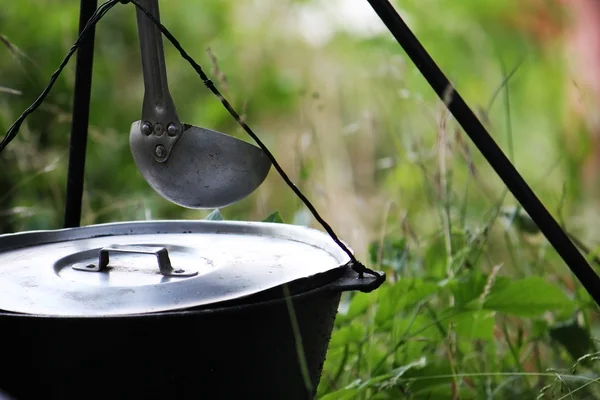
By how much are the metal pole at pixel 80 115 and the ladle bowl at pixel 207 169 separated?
0.98 ft

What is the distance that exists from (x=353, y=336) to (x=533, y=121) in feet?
7.93

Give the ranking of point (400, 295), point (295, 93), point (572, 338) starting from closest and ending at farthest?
point (400, 295), point (572, 338), point (295, 93)

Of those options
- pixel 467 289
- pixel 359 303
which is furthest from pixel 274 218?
pixel 467 289

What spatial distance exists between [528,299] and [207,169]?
691 mm

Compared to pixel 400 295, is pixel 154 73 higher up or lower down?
higher up

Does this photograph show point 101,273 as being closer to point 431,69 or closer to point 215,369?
point 215,369

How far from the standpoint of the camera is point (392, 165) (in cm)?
229

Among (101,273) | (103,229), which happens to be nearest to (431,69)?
(101,273)

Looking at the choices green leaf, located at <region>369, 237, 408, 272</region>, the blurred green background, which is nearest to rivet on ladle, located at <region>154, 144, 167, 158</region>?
green leaf, located at <region>369, 237, 408, 272</region>

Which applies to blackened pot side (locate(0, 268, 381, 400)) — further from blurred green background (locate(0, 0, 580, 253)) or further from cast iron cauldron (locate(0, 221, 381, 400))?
blurred green background (locate(0, 0, 580, 253))

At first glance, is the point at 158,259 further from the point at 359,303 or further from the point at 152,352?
the point at 359,303

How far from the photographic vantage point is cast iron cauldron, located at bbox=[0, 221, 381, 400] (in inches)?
40.3

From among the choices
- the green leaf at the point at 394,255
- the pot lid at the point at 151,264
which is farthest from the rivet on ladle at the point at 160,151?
the green leaf at the point at 394,255

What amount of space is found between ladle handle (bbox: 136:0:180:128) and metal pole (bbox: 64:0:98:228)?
247 mm
